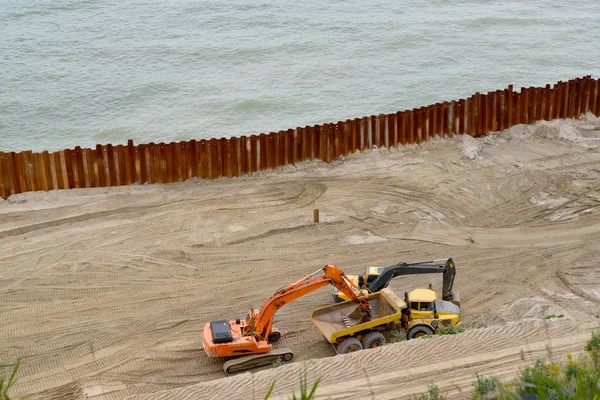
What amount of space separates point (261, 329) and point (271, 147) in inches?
403

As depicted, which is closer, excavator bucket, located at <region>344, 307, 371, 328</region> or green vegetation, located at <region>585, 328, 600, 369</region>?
green vegetation, located at <region>585, 328, 600, 369</region>

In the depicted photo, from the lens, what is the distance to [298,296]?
1827 centimetres

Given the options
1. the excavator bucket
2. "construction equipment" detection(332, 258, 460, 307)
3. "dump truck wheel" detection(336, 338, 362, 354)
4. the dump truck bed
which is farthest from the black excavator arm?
"dump truck wheel" detection(336, 338, 362, 354)

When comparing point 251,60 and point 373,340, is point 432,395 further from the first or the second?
point 251,60

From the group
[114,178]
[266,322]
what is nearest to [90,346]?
[266,322]

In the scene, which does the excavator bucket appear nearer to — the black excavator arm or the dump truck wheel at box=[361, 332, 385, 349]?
the dump truck wheel at box=[361, 332, 385, 349]

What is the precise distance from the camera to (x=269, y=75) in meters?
47.4

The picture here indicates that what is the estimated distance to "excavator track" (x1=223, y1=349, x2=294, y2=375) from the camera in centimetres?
1780

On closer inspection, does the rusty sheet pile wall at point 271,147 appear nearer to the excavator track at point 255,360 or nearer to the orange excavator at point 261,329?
the orange excavator at point 261,329

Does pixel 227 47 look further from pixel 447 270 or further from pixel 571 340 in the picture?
pixel 571 340

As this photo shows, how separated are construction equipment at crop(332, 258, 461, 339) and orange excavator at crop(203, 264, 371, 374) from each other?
0.98 m

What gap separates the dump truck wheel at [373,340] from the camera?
18156 millimetres

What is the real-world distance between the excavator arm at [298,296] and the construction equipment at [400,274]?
1.02 metres

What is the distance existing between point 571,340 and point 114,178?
51.0ft
